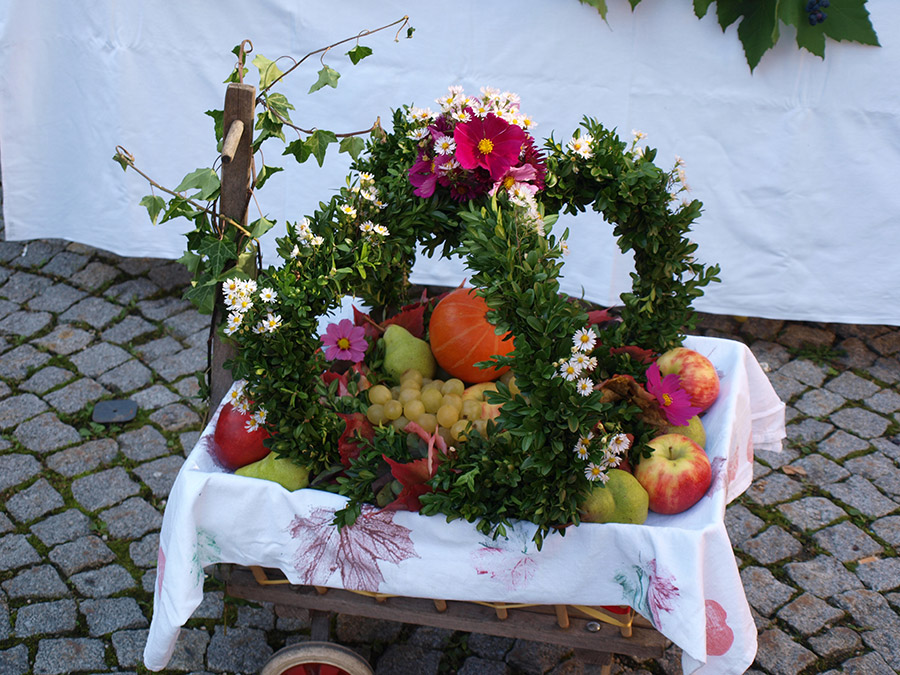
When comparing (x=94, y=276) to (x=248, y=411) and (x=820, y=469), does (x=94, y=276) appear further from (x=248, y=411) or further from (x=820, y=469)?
(x=820, y=469)

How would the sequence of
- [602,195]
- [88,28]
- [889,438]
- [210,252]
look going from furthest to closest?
1. [88,28]
2. [889,438]
3. [602,195]
4. [210,252]

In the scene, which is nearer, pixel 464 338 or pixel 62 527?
pixel 464 338

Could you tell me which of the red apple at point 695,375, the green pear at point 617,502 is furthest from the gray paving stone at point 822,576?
the green pear at point 617,502

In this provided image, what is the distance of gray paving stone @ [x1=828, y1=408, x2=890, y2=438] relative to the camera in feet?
10.5

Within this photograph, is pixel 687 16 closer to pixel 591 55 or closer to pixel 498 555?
pixel 591 55

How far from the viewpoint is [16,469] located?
284cm

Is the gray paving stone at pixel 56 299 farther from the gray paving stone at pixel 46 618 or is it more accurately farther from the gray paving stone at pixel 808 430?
the gray paving stone at pixel 808 430

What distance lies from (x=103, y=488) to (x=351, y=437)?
154cm

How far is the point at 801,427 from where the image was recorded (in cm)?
321

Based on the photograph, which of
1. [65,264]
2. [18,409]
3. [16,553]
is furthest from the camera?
[65,264]

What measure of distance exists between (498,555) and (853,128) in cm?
273

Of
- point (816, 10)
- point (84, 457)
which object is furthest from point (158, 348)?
point (816, 10)

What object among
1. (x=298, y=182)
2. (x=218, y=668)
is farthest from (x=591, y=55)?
(x=218, y=668)

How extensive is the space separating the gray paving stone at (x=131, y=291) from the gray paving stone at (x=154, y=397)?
734mm
